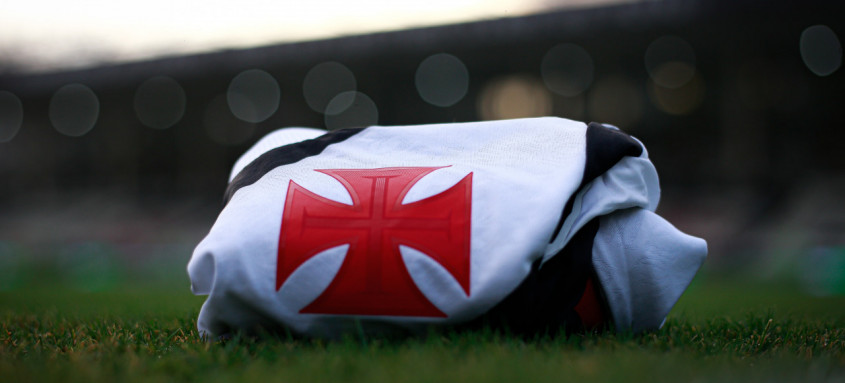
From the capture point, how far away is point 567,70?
42.8 ft

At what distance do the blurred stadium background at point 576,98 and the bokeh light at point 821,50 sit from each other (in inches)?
1.0

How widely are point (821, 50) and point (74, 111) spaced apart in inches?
793

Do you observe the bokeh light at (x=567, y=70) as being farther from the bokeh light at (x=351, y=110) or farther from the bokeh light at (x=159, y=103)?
the bokeh light at (x=159, y=103)

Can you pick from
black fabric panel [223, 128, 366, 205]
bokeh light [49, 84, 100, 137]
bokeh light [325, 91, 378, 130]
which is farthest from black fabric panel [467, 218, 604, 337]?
bokeh light [49, 84, 100, 137]

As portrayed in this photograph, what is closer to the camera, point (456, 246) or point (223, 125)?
point (456, 246)

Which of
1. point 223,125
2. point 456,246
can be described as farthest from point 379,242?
point 223,125

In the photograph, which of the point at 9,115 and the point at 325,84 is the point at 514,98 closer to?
the point at 325,84

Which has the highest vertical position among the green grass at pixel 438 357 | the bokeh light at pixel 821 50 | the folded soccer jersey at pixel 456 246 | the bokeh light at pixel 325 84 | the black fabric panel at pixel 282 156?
the bokeh light at pixel 821 50

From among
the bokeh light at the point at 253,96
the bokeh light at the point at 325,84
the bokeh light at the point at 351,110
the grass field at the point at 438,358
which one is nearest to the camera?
the grass field at the point at 438,358

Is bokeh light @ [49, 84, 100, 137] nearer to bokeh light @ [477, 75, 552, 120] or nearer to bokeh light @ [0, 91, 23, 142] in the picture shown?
bokeh light @ [0, 91, 23, 142]

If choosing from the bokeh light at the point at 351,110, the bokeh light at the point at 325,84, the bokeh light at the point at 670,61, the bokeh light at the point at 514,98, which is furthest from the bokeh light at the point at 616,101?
the bokeh light at the point at 325,84

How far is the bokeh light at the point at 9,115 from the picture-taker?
19.5m

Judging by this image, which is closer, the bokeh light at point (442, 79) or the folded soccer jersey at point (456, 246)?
the folded soccer jersey at point (456, 246)

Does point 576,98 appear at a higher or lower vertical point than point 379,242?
higher
